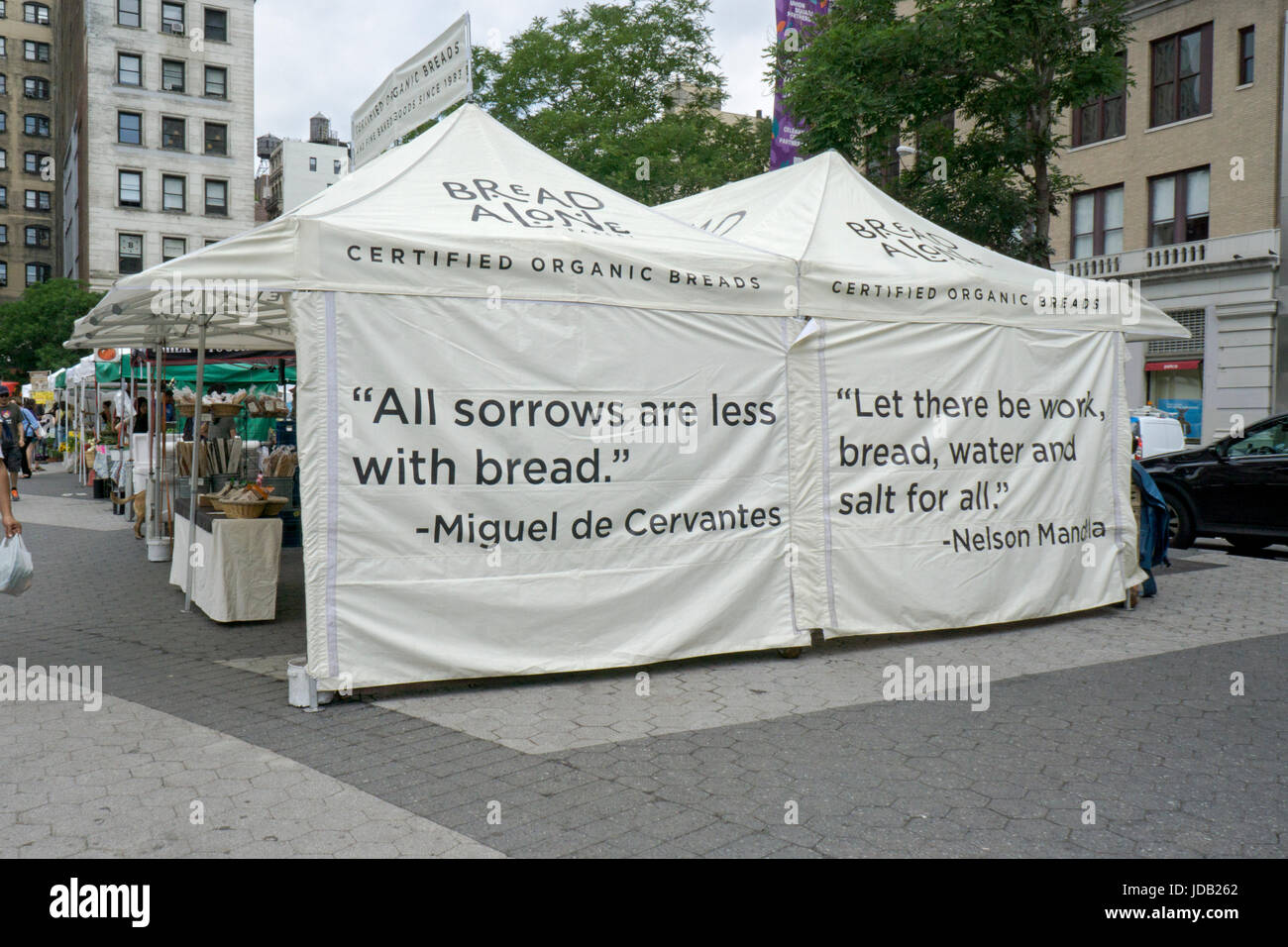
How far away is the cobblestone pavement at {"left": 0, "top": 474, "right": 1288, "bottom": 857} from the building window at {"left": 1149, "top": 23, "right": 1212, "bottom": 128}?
25371 millimetres

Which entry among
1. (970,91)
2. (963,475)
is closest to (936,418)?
(963,475)

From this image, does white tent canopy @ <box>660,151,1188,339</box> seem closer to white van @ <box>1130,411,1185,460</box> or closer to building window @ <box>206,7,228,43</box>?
white van @ <box>1130,411,1185,460</box>

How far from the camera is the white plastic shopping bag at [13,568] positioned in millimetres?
6508

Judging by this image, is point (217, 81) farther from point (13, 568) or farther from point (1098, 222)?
point (13, 568)

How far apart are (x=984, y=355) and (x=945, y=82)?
6.53 meters

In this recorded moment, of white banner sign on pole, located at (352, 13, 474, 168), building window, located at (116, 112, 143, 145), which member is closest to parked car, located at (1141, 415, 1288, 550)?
white banner sign on pole, located at (352, 13, 474, 168)

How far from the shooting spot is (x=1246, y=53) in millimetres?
27344

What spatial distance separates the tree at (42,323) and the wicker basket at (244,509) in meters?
47.2

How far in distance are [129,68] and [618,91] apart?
3697cm

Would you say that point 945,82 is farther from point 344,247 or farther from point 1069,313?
point 344,247

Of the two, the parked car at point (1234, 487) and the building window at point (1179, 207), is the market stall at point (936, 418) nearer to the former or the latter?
the parked car at point (1234, 487)

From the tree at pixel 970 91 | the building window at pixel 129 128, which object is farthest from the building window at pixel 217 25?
the tree at pixel 970 91

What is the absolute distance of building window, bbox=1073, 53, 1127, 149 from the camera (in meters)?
30.6

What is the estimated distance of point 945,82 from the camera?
13.2m
